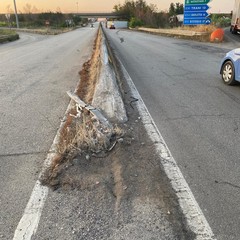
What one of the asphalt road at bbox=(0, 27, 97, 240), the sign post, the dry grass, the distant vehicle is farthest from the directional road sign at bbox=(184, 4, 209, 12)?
the dry grass

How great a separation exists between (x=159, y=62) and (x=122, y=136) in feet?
31.2

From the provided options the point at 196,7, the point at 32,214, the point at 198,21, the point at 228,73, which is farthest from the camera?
the point at 198,21

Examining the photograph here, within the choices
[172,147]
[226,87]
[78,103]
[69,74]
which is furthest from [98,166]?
[69,74]

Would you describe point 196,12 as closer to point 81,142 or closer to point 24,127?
point 24,127

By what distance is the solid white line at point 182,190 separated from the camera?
301 centimetres

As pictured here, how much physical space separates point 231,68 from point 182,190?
6.17 meters

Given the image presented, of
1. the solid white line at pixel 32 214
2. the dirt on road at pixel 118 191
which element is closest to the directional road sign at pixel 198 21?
the dirt on road at pixel 118 191

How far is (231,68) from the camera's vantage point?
29.1ft

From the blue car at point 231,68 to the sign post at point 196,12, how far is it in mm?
24291

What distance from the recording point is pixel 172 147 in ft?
15.7

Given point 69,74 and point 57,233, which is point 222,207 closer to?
point 57,233

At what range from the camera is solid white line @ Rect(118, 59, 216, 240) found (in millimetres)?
3008

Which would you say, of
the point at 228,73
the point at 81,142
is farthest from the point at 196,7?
the point at 81,142

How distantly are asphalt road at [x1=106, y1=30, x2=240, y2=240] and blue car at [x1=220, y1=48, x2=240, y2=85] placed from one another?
234mm
